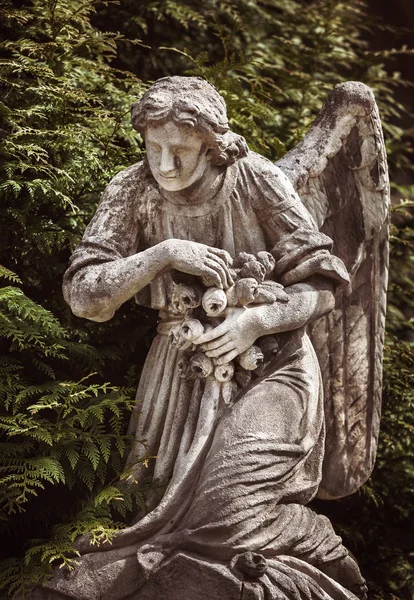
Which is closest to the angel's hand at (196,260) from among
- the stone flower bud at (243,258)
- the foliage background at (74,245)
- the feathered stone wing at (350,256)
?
the stone flower bud at (243,258)

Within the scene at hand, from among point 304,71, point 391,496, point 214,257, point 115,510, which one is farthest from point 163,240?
point 304,71

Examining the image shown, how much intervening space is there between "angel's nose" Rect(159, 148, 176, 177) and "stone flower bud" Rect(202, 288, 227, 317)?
1.29ft

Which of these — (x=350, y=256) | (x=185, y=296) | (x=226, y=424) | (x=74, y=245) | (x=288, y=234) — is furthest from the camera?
(x=74, y=245)

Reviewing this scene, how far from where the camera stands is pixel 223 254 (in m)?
4.00

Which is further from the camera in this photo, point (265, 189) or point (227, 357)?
point (265, 189)

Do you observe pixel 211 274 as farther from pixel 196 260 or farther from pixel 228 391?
pixel 228 391

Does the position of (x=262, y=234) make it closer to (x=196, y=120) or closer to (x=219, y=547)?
(x=196, y=120)

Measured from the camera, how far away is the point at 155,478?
4039 mm

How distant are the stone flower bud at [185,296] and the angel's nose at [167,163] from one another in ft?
1.18

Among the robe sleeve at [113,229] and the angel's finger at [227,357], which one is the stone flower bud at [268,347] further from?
the robe sleeve at [113,229]

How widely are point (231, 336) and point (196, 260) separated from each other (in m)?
0.26

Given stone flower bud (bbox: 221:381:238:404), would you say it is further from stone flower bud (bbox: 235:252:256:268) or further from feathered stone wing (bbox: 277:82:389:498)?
feathered stone wing (bbox: 277:82:389:498)

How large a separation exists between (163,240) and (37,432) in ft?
2.45

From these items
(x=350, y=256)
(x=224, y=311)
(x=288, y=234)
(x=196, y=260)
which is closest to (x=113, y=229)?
(x=196, y=260)
